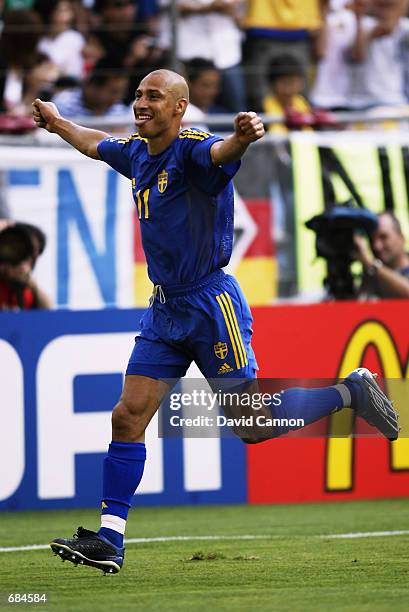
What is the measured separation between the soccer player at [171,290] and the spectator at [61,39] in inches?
238

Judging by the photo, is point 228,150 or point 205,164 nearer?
point 228,150

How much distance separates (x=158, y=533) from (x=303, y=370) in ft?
7.83

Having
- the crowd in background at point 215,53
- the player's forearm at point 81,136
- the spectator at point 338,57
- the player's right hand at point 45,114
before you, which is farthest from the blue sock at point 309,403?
the spectator at point 338,57

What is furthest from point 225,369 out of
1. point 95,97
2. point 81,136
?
point 95,97

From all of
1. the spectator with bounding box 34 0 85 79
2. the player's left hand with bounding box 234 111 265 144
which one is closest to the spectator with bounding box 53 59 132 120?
the spectator with bounding box 34 0 85 79

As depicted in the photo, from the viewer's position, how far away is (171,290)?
21.6 ft

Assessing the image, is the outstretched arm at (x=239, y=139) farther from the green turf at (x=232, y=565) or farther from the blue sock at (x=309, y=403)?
the green turf at (x=232, y=565)

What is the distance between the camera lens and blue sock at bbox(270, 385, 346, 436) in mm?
6863

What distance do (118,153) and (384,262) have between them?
4.66 metres

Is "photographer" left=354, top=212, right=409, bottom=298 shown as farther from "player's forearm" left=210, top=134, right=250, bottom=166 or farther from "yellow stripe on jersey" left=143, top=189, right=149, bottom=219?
"player's forearm" left=210, top=134, right=250, bottom=166

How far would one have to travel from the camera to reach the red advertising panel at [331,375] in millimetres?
10094

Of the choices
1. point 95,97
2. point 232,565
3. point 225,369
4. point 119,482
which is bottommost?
point 232,565

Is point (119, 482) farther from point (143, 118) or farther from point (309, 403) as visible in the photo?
point (143, 118)

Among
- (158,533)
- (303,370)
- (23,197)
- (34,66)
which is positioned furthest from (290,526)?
(34,66)
